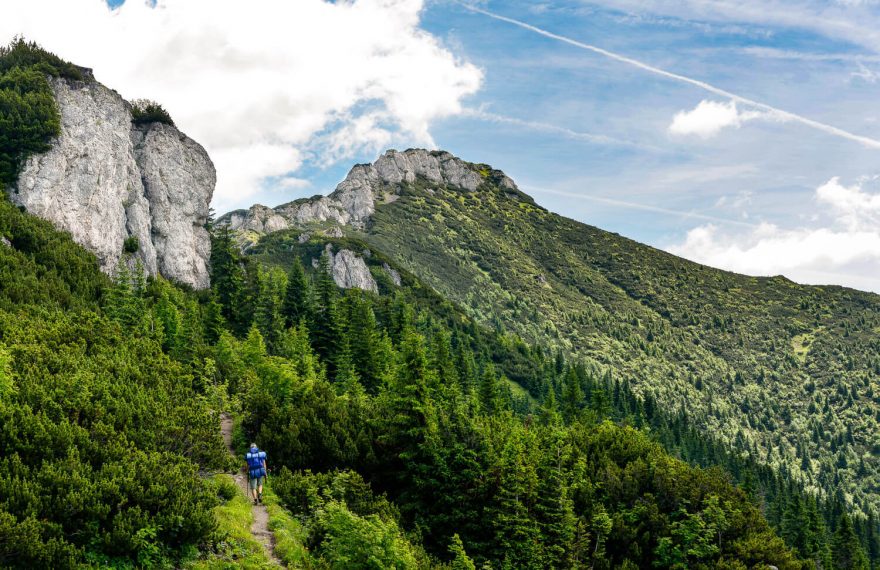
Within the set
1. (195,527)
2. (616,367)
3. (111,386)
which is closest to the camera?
(195,527)

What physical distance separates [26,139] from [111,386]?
47.2 meters

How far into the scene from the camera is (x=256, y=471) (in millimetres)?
17719

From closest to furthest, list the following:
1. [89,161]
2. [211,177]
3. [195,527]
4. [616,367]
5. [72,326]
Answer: [195,527]
[72,326]
[89,161]
[211,177]
[616,367]

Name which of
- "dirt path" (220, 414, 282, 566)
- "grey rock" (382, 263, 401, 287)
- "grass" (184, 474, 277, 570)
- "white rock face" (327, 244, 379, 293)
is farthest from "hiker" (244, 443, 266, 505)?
"grey rock" (382, 263, 401, 287)

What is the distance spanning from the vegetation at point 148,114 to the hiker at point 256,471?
70.1m

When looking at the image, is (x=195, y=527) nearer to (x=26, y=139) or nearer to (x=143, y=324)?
(x=143, y=324)

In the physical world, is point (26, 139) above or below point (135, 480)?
above

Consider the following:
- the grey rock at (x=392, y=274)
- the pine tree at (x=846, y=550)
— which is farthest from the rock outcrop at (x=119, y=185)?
A: the pine tree at (x=846, y=550)

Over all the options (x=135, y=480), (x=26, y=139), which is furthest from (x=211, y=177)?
(x=135, y=480)

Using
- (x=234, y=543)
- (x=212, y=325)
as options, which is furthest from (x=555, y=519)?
(x=212, y=325)

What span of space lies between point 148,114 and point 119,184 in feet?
57.3

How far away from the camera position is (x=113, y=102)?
215ft

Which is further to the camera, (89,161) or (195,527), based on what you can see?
(89,161)

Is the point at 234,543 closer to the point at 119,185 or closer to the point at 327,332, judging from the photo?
the point at 327,332
